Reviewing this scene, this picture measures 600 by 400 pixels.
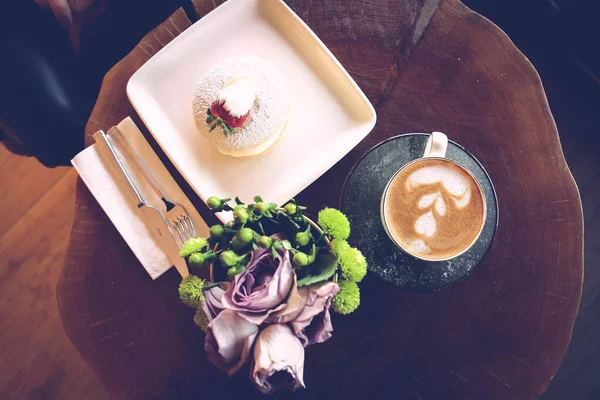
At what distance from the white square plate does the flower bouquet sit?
0.23 metres

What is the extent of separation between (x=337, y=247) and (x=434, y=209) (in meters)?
0.23

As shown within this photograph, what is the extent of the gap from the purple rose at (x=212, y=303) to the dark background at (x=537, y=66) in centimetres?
62

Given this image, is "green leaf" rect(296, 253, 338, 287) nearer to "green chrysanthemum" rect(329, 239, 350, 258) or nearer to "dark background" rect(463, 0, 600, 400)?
"green chrysanthemum" rect(329, 239, 350, 258)

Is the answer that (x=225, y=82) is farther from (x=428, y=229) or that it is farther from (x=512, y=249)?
(x=512, y=249)

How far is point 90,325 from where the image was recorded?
951 mm

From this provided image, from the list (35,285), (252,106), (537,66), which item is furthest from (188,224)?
(537,66)

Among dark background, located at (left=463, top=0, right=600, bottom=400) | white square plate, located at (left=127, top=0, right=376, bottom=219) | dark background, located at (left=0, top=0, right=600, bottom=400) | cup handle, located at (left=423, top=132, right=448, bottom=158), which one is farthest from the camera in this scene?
dark background, located at (left=463, top=0, right=600, bottom=400)

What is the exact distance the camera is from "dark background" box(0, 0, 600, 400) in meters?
1.04

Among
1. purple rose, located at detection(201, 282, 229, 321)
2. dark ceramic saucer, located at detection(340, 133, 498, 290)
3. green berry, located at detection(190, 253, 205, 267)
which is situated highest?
green berry, located at detection(190, 253, 205, 267)

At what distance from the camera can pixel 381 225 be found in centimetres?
89

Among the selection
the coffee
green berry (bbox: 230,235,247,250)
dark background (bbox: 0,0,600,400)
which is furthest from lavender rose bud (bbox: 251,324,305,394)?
dark background (bbox: 0,0,600,400)

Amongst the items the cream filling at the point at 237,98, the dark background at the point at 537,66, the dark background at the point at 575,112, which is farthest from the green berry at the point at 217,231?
the dark background at the point at 575,112

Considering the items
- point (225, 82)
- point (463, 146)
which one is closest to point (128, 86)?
point (225, 82)

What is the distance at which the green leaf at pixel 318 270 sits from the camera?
0.63m
